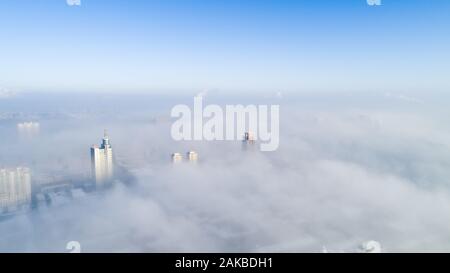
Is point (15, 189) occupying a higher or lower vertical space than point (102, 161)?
lower

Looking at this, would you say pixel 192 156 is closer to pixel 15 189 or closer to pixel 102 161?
pixel 102 161

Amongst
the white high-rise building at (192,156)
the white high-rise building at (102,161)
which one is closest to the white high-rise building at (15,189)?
the white high-rise building at (102,161)

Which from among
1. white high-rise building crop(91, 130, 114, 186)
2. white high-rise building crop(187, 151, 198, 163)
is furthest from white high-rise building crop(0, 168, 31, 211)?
white high-rise building crop(187, 151, 198, 163)

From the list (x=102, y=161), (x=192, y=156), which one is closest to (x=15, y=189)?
(x=102, y=161)

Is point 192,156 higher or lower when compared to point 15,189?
higher

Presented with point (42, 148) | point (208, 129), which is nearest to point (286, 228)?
point (208, 129)
